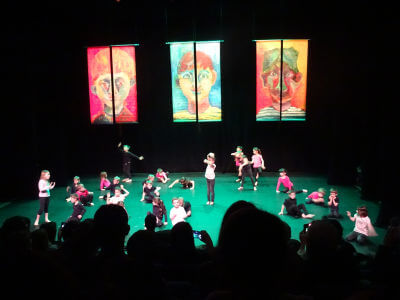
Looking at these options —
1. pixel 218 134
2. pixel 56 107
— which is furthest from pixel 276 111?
pixel 56 107

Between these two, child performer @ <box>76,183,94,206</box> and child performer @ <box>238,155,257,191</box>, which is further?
child performer @ <box>238,155,257,191</box>

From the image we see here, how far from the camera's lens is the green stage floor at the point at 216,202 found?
1048 cm

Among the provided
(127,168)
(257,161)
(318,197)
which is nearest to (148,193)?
(127,168)

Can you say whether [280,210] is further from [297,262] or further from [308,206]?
[297,262]

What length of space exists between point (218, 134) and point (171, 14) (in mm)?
5079

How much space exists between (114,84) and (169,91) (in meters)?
2.23

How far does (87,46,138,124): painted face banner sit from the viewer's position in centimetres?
1509

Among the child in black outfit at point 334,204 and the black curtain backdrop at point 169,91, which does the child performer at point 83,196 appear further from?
the child in black outfit at point 334,204

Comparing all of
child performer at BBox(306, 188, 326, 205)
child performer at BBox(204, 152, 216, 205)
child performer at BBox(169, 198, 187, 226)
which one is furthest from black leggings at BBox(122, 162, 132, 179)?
child performer at BBox(306, 188, 326, 205)

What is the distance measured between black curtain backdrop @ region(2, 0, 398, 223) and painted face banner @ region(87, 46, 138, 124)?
65 centimetres

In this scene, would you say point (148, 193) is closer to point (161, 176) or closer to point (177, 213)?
point (161, 176)

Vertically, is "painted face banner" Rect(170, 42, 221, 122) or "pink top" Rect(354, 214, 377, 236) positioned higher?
"painted face banner" Rect(170, 42, 221, 122)

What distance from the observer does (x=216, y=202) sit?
12477mm

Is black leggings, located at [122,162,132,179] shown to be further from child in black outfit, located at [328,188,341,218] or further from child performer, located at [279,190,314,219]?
child in black outfit, located at [328,188,341,218]
